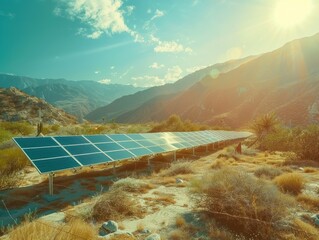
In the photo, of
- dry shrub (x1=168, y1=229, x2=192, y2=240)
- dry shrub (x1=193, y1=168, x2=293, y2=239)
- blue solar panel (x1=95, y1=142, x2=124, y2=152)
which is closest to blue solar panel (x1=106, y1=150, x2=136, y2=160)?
blue solar panel (x1=95, y1=142, x2=124, y2=152)

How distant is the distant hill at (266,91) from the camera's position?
327 feet

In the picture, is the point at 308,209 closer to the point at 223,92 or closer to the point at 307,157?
the point at 307,157

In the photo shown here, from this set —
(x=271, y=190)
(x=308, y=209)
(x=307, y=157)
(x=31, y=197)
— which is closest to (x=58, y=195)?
(x=31, y=197)

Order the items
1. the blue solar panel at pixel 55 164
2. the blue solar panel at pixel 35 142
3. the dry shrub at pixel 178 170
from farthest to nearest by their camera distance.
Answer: the dry shrub at pixel 178 170 → the blue solar panel at pixel 35 142 → the blue solar panel at pixel 55 164

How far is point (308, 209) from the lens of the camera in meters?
10.8

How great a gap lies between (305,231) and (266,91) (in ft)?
422

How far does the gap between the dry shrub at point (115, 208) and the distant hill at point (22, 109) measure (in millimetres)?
69355

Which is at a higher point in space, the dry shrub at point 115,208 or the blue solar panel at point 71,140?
the blue solar panel at point 71,140

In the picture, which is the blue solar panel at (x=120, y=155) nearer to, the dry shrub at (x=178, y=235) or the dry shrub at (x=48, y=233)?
the dry shrub at (x=178, y=235)

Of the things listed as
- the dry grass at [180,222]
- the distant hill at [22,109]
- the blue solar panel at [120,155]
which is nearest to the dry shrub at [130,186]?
the blue solar panel at [120,155]

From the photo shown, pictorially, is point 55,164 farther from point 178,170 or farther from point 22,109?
point 22,109

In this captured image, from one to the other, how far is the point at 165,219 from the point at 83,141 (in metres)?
8.44

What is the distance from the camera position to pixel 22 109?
274ft

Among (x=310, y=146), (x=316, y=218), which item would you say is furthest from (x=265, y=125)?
(x=316, y=218)
